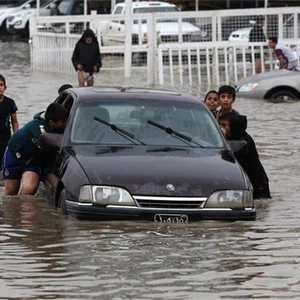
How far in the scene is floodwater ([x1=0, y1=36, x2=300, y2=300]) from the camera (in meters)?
8.39

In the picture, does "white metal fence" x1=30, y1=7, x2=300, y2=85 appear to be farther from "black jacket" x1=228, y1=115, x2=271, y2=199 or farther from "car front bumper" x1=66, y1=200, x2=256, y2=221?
"car front bumper" x1=66, y1=200, x2=256, y2=221

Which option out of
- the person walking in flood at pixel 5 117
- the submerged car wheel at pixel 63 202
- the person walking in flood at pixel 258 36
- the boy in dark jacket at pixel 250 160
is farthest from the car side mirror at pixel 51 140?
the person walking in flood at pixel 258 36

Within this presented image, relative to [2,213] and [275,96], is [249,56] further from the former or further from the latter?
[2,213]

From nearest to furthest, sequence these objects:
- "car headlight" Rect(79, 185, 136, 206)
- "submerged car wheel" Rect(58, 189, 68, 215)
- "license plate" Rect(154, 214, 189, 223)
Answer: "car headlight" Rect(79, 185, 136, 206), "license plate" Rect(154, 214, 189, 223), "submerged car wheel" Rect(58, 189, 68, 215)

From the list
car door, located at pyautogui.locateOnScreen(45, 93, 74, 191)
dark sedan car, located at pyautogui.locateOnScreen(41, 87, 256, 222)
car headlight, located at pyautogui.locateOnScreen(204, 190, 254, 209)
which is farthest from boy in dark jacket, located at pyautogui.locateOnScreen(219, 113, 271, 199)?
car door, located at pyautogui.locateOnScreen(45, 93, 74, 191)

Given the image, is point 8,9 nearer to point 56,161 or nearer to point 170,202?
point 56,161

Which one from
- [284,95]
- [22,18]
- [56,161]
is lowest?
[284,95]

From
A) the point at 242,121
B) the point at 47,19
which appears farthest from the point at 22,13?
the point at 242,121

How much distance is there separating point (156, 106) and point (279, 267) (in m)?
3.29

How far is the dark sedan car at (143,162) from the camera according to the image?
10.6 m

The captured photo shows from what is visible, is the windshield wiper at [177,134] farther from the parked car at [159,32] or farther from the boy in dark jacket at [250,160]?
the parked car at [159,32]

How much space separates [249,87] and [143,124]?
1470 centimetres

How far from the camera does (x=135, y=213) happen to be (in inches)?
416

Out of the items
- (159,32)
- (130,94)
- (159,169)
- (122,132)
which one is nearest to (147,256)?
(159,169)
